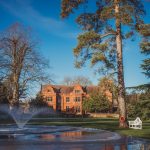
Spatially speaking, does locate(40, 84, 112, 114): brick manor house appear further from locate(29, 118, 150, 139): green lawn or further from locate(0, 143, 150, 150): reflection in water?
locate(0, 143, 150, 150): reflection in water

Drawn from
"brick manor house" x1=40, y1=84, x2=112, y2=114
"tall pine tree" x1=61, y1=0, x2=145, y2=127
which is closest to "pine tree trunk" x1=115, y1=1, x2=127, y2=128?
"tall pine tree" x1=61, y1=0, x2=145, y2=127

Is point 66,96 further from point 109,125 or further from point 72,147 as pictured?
point 72,147

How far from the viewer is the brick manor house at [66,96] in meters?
99.1

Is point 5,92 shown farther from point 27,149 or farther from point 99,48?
point 27,149

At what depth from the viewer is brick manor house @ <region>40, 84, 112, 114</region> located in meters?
99.1

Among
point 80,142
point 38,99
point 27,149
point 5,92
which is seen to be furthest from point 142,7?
point 38,99

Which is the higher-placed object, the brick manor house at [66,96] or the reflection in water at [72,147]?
the brick manor house at [66,96]

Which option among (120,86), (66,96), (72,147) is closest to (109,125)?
(120,86)

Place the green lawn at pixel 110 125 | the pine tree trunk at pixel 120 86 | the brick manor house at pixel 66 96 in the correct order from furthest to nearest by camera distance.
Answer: the brick manor house at pixel 66 96, the pine tree trunk at pixel 120 86, the green lawn at pixel 110 125

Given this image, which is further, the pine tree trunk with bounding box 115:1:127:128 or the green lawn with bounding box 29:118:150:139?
the pine tree trunk with bounding box 115:1:127:128

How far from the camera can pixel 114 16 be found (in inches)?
1053

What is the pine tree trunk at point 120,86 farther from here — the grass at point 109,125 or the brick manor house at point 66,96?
the brick manor house at point 66,96

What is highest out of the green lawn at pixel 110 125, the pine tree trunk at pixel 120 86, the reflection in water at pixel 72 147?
the pine tree trunk at pixel 120 86

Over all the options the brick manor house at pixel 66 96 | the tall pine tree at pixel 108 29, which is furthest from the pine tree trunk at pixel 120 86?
the brick manor house at pixel 66 96
